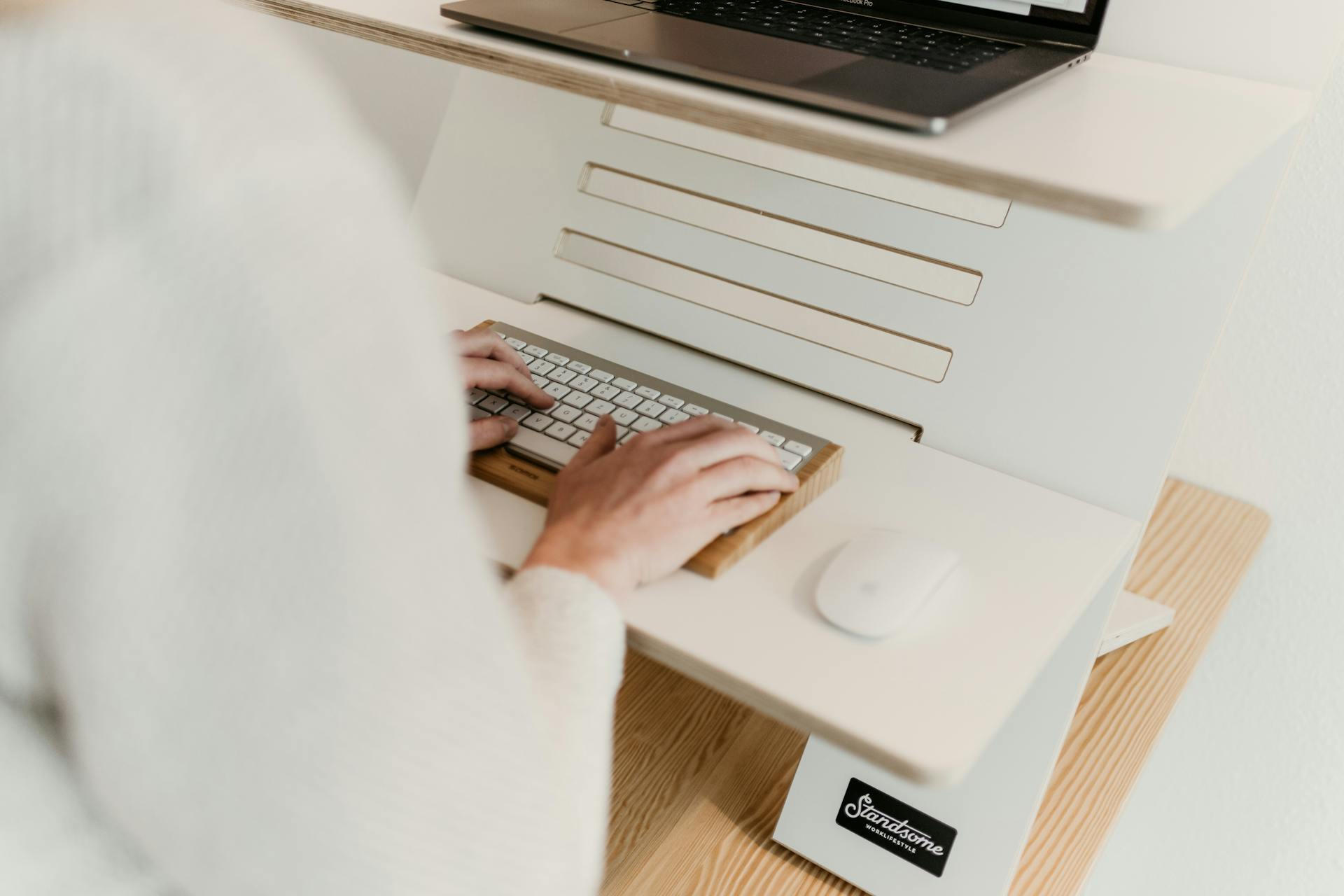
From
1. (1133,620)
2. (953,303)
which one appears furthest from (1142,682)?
(953,303)

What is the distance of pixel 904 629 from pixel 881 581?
28 millimetres

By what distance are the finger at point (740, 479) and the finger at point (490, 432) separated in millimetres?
151

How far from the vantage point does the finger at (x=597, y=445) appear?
0.64 m

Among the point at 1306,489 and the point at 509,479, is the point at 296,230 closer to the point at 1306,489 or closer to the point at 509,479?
the point at 509,479

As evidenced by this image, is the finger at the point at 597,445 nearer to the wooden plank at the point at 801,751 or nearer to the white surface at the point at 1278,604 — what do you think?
the wooden plank at the point at 801,751

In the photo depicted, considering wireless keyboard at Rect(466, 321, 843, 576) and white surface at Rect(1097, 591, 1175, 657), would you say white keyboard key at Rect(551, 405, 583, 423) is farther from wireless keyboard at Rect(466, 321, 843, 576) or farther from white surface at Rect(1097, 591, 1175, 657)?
white surface at Rect(1097, 591, 1175, 657)

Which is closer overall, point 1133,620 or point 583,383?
point 583,383

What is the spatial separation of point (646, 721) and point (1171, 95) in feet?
2.47

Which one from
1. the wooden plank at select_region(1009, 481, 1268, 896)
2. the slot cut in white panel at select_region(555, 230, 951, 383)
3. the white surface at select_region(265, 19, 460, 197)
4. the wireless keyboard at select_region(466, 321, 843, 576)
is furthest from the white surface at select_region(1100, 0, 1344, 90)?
the white surface at select_region(265, 19, 460, 197)

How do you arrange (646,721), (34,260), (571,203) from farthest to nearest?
(646,721)
(571,203)
(34,260)

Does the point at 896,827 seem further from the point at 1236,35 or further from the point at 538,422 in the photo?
the point at 1236,35

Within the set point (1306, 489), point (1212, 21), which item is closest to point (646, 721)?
point (1306, 489)

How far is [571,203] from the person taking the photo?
92 centimetres

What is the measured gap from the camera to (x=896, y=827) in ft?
2.78
